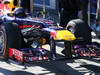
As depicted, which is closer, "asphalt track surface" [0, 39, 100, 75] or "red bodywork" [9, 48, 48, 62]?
"red bodywork" [9, 48, 48, 62]

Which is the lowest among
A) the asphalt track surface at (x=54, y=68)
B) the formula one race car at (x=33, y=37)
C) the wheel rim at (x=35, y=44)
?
the asphalt track surface at (x=54, y=68)

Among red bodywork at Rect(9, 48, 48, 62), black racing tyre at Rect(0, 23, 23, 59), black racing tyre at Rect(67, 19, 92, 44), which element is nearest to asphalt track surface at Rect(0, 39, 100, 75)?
red bodywork at Rect(9, 48, 48, 62)

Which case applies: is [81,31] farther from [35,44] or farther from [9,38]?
[9,38]

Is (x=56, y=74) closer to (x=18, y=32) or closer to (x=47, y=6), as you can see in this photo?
(x=18, y=32)

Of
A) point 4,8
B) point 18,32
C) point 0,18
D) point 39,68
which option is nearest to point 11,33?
point 18,32

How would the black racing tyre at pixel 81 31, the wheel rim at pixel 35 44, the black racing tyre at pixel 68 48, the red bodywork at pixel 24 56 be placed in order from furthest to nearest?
the wheel rim at pixel 35 44
the black racing tyre at pixel 81 31
the black racing tyre at pixel 68 48
the red bodywork at pixel 24 56

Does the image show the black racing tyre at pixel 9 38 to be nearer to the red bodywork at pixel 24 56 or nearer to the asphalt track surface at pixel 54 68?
the asphalt track surface at pixel 54 68

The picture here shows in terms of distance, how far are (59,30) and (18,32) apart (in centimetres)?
82

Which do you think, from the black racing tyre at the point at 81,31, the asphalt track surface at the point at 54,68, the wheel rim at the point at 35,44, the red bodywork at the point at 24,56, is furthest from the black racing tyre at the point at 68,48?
the wheel rim at the point at 35,44

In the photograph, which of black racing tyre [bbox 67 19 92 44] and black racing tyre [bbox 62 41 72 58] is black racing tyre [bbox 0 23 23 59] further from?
black racing tyre [bbox 67 19 92 44]

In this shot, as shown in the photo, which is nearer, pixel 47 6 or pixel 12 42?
pixel 12 42

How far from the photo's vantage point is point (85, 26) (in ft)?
22.1

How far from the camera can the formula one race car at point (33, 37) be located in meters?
5.79

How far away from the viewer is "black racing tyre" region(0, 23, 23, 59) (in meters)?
6.25
